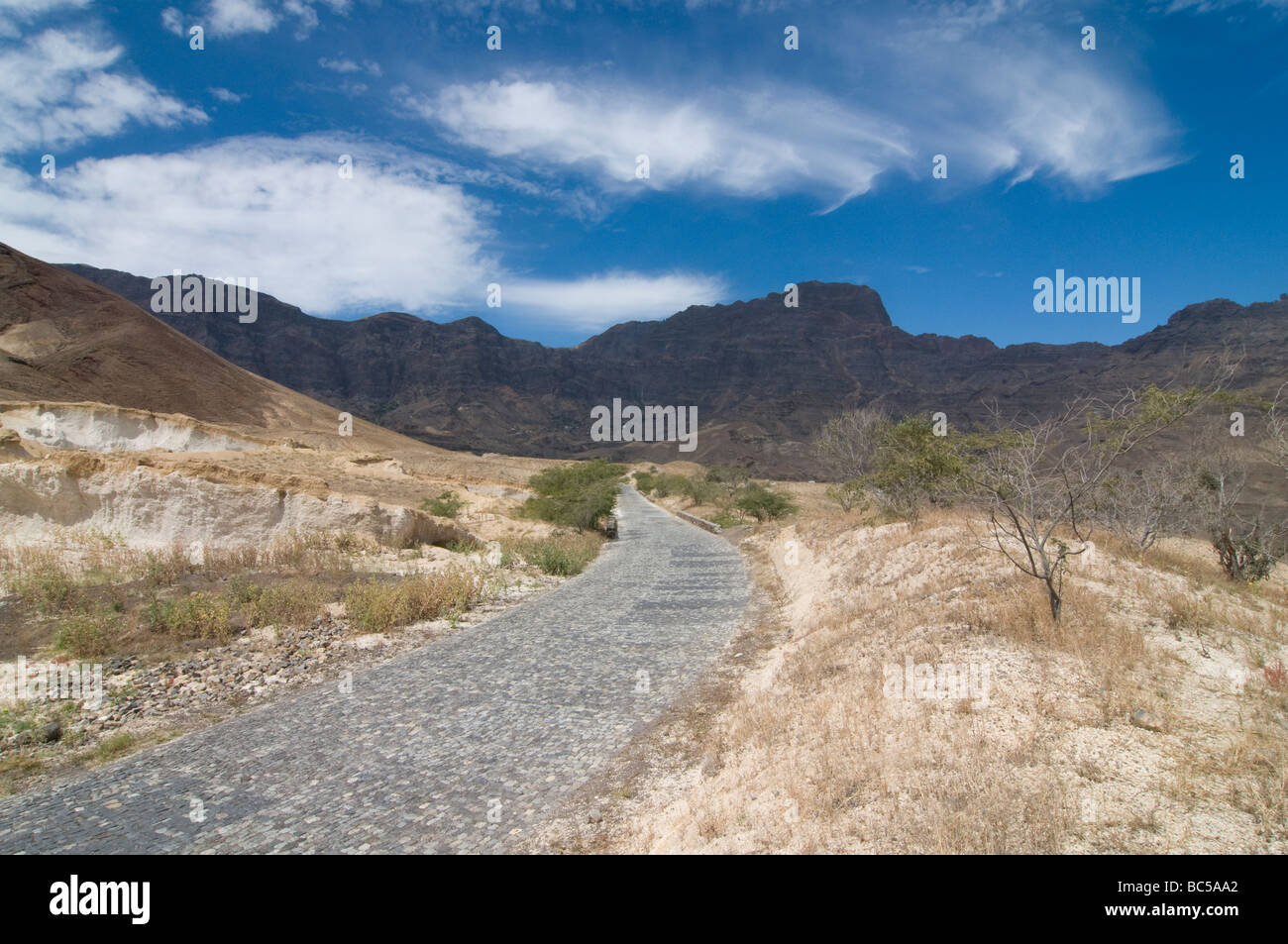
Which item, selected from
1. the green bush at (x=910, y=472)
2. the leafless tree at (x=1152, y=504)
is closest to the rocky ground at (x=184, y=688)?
the green bush at (x=910, y=472)

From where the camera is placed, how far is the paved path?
4207mm

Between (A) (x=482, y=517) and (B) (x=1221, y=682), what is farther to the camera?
(A) (x=482, y=517)

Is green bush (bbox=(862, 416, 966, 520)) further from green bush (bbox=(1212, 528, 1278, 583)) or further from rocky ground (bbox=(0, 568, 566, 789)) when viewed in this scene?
rocky ground (bbox=(0, 568, 566, 789))

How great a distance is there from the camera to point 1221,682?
18.0ft

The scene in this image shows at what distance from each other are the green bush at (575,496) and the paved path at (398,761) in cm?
1813

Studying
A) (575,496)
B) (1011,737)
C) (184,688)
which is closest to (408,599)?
(184,688)

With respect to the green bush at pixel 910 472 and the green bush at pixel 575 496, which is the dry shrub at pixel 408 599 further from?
the green bush at pixel 575 496

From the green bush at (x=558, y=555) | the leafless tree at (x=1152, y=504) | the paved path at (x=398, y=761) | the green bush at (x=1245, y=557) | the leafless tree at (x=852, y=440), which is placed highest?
the leafless tree at (x=852, y=440)

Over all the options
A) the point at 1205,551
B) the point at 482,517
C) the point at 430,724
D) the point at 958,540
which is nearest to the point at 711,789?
the point at 430,724

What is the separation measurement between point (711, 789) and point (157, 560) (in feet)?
39.0

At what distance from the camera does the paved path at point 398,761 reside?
421 cm

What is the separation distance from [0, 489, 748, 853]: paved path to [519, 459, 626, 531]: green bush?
18.1 metres
